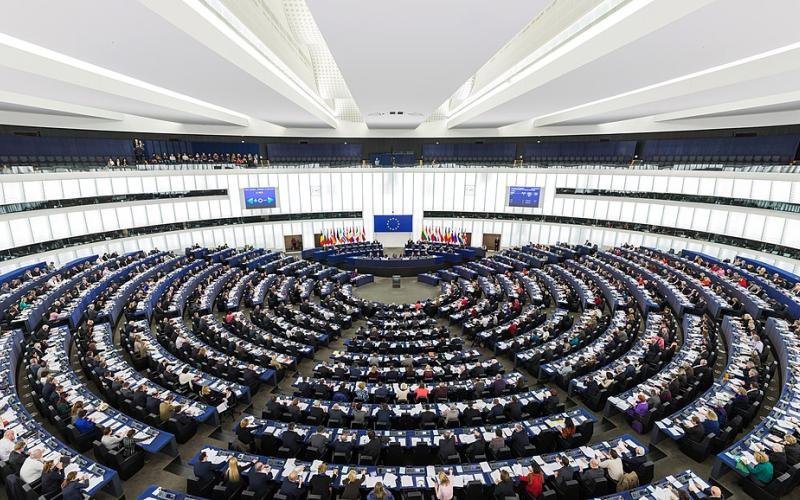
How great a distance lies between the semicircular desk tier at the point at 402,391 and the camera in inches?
318

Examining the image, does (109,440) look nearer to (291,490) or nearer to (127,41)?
(291,490)

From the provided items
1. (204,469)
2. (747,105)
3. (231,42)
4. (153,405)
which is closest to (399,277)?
(153,405)

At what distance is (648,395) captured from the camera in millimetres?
10828

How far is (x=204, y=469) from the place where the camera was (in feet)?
27.2

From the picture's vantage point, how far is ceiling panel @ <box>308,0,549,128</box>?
8797 mm

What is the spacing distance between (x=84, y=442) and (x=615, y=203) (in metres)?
36.6

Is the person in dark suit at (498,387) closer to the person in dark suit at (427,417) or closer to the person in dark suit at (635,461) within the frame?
the person in dark suit at (427,417)

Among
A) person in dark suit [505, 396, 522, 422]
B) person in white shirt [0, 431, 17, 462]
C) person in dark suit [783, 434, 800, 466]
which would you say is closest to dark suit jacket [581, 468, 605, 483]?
person in dark suit [505, 396, 522, 422]

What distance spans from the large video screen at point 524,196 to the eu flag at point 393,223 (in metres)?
9.99

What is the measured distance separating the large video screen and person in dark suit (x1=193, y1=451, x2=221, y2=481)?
105 ft

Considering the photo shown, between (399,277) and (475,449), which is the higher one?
(475,449)

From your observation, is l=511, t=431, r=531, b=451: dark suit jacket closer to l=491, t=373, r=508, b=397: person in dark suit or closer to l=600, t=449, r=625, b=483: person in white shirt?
l=600, t=449, r=625, b=483: person in white shirt

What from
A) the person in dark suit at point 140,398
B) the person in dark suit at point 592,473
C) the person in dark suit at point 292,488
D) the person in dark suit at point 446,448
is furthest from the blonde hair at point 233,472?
the person in dark suit at point 592,473

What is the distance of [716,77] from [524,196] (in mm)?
19531
